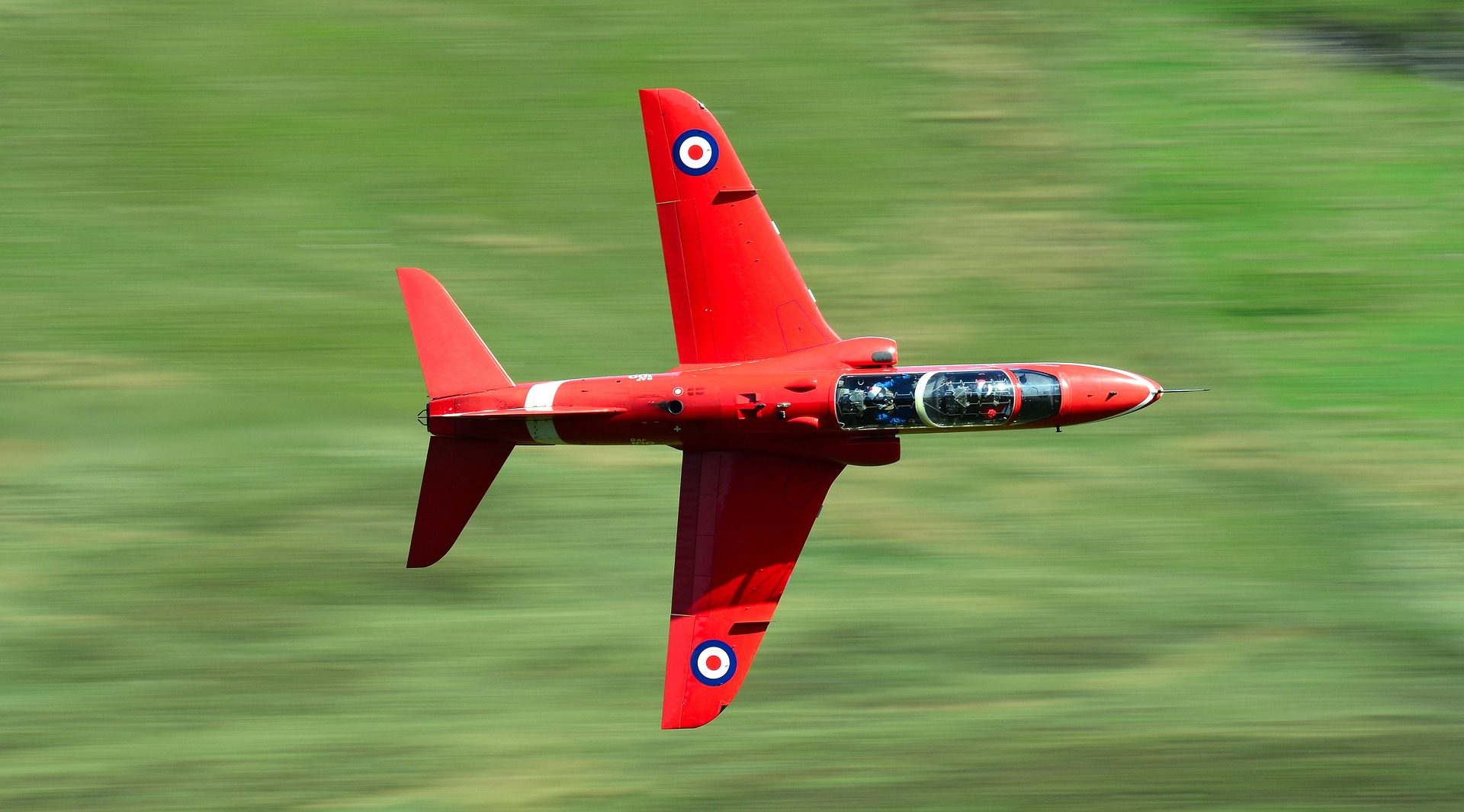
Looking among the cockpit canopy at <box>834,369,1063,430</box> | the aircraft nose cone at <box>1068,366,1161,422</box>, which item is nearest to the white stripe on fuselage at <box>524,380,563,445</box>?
the cockpit canopy at <box>834,369,1063,430</box>

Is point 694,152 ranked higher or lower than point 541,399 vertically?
higher

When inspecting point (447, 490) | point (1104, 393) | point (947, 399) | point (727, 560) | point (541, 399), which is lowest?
point (727, 560)

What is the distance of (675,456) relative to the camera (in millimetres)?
19297

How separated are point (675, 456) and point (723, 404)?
377 cm

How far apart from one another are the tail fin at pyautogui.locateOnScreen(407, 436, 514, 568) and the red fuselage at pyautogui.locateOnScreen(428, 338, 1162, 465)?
0.64ft

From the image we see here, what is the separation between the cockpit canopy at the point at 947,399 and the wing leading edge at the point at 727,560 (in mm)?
1094

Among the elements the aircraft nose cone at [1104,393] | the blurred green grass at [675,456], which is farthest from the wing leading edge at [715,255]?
the blurred green grass at [675,456]

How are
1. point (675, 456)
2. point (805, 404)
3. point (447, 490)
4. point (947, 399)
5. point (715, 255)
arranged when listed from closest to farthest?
point (947, 399), point (805, 404), point (447, 490), point (715, 255), point (675, 456)

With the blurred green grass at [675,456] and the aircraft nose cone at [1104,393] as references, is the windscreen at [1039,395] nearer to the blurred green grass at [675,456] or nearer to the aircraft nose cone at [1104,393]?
the aircraft nose cone at [1104,393]

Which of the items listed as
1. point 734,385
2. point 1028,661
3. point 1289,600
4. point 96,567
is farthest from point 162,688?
point 1289,600

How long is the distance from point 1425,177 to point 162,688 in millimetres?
21659

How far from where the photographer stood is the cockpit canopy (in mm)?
15453

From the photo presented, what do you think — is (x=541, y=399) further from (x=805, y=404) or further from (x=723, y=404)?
(x=805, y=404)

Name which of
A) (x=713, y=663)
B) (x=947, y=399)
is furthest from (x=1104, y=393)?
(x=713, y=663)
